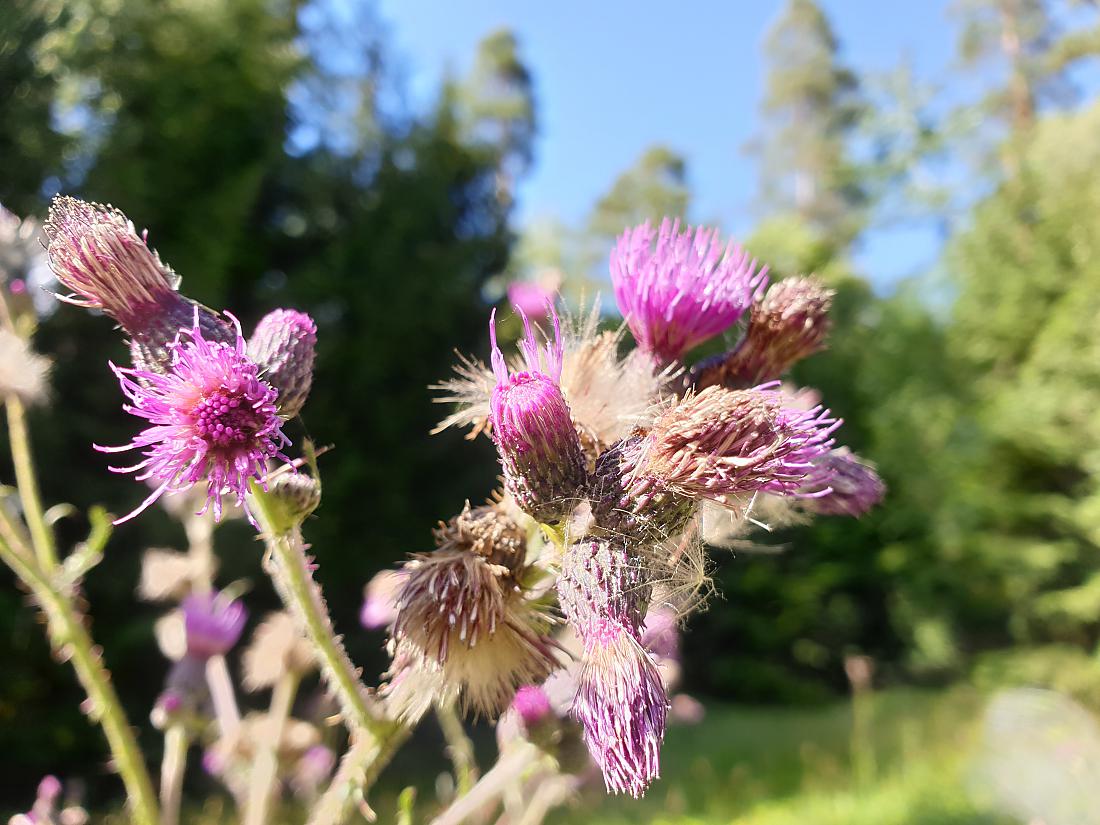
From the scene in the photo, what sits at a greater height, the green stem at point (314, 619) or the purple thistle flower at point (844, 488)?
the purple thistle flower at point (844, 488)

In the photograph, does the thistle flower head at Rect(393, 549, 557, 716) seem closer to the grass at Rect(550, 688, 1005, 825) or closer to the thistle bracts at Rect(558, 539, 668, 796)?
the thistle bracts at Rect(558, 539, 668, 796)

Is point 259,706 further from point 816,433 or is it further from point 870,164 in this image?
point 870,164

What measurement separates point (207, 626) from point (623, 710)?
53.3 inches

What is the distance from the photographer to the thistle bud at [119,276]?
3.16 feet

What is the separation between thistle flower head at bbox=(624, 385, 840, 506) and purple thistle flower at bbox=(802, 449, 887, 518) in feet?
0.68

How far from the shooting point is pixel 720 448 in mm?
876

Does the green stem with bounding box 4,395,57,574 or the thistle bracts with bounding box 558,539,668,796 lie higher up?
the green stem with bounding box 4,395,57,574

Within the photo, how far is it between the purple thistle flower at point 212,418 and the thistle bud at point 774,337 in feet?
2.14

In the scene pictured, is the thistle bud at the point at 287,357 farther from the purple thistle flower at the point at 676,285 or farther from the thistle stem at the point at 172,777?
the thistle stem at the point at 172,777

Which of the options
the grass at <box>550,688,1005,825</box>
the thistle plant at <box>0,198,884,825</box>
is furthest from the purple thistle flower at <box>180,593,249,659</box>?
the grass at <box>550,688,1005,825</box>

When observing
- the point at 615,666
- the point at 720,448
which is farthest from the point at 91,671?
the point at 720,448

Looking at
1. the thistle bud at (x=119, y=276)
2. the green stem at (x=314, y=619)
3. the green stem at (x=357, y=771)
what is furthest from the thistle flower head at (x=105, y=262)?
the green stem at (x=357, y=771)

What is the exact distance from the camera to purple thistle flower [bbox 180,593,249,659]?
5.98 ft

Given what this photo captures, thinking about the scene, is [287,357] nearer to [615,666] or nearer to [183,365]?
[183,365]
